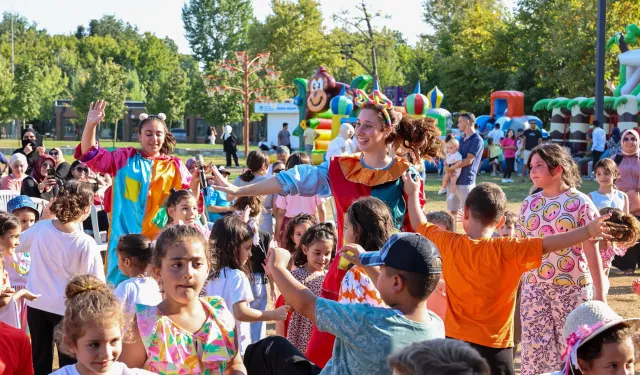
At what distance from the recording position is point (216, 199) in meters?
8.66

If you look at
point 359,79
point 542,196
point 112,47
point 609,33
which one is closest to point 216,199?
point 542,196

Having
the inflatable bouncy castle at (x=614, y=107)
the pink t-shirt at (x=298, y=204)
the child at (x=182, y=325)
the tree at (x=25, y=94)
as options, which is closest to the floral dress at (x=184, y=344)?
the child at (x=182, y=325)

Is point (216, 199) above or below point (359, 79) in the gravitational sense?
below

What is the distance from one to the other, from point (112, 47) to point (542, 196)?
10174 centimetres

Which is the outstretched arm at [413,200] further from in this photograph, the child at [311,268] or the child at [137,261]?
the child at [137,261]

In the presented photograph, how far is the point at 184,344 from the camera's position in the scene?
3.42m

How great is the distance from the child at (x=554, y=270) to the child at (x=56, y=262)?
2.81m

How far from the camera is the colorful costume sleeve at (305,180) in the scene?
188 inches

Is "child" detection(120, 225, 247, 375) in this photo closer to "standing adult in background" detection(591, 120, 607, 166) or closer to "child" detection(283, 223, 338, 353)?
"child" detection(283, 223, 338, 353)

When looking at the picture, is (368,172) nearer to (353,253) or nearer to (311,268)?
(311,268)

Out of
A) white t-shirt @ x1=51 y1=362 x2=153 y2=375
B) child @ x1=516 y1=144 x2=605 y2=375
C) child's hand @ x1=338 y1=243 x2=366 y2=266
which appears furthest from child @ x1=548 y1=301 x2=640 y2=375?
child @ x1=516 y1=144 x2=605 y2=375

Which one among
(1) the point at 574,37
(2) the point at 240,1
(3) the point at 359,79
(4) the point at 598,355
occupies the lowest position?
(4) the point at 598,355

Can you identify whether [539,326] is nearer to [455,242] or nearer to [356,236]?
[455,242]

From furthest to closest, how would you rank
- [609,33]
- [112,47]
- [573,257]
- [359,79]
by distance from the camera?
→ [112,47]
[609,33]
[359,79]
[573,257]
